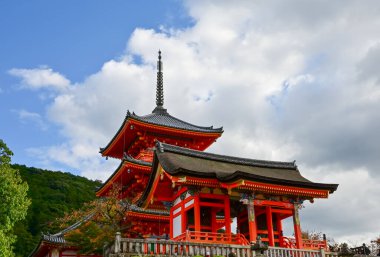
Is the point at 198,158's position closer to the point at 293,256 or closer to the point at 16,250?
the point at 293,256

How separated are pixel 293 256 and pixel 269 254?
1.69 metres

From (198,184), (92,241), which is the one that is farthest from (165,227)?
(198,184)

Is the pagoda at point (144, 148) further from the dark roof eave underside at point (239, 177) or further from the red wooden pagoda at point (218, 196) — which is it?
the dark roof eave underside at point (239, 177)

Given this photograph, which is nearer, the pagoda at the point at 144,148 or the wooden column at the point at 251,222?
the wooden column at the point at 251,222

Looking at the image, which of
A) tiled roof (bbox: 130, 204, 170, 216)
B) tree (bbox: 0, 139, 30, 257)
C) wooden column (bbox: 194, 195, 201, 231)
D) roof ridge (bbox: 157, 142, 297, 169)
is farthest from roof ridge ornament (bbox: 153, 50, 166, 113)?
wooden column (bbox: 194, 195, 201, 231)

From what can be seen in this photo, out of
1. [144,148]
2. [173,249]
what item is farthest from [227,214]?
[144,148]

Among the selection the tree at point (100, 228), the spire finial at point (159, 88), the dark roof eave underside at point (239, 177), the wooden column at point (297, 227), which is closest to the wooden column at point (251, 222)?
the dark roof eave underside at point (239, 177)

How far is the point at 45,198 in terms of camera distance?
6994cm

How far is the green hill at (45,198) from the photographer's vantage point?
57188 millimetres

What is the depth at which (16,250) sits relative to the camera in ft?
180

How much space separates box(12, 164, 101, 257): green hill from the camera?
57.2 metres

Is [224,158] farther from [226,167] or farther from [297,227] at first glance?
[297,227]

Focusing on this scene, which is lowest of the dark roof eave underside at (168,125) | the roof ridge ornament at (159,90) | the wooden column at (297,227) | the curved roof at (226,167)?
the wooden column at (297,227)

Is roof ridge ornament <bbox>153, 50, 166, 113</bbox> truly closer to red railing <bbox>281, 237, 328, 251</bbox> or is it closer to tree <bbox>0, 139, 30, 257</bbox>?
tree <bbox>0, 139, 30, 257</bbox>
